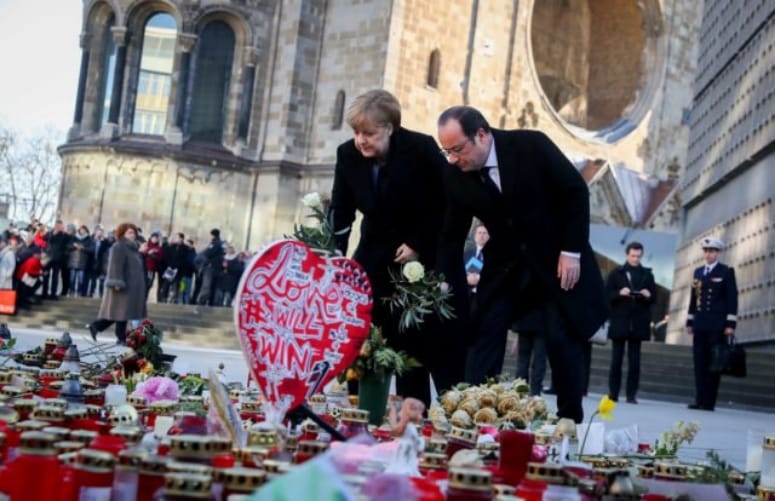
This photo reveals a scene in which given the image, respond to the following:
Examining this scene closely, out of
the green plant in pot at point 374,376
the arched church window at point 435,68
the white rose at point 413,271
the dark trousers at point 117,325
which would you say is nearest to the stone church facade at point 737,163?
the arched church window at point 435,68

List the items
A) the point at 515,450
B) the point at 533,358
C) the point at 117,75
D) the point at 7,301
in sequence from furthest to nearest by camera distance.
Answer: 1. the point at 117,75
2. the point at 7,301
3. the point at 533,358
4. the point at 515,450

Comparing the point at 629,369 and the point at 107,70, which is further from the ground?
the point at 107,70

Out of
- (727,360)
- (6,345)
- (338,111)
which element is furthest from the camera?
(338,111)

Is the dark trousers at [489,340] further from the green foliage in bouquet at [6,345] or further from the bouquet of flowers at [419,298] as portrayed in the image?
the green foliage in bouquet at [6,345]

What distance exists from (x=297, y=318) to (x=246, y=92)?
3336 centimetres

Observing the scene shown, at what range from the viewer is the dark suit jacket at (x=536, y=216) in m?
6.86

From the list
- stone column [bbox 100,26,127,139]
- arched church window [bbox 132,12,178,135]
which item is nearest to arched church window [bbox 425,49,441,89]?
arched church window [bbox 132,12,178,135]

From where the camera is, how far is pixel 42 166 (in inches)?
2653

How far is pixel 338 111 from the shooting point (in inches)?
1453

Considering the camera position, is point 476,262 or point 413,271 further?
point 476,262

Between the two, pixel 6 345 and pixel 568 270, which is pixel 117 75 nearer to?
pixel 6 345

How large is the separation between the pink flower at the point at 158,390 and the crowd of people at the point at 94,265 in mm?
21379

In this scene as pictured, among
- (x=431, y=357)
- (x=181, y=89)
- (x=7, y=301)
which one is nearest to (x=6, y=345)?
(x=431, y=357)

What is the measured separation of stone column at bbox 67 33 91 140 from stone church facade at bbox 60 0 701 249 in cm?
5
